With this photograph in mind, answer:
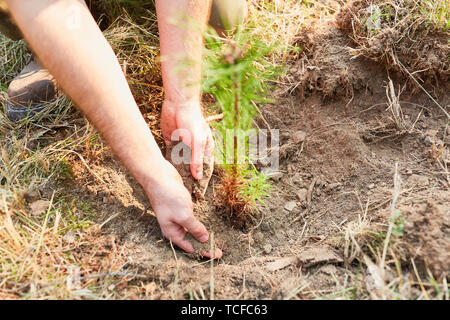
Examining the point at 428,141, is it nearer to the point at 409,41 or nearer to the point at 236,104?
the point at 409,41

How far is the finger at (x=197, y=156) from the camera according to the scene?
5.80 feet

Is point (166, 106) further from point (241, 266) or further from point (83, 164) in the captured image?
point (241, 266)

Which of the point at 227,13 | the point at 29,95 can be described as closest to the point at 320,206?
the point at 227,13

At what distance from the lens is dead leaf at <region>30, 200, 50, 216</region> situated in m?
1.65

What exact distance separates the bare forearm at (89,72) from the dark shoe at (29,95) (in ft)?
2.34

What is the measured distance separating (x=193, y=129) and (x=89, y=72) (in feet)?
1.79

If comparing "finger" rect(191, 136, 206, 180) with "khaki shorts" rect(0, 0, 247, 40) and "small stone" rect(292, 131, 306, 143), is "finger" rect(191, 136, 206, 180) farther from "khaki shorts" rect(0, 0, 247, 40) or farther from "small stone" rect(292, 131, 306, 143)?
"khaki shorts" rect(0, 0, 247, 40)

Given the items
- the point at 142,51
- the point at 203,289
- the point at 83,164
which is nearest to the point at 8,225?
the point at 83,164

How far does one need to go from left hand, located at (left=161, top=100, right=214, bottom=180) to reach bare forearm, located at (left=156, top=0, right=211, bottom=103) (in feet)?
0.14

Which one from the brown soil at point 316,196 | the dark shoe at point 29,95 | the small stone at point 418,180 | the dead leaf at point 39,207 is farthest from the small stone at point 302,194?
the dark shoe at point 29,95

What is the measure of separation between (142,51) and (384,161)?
60.9 inches

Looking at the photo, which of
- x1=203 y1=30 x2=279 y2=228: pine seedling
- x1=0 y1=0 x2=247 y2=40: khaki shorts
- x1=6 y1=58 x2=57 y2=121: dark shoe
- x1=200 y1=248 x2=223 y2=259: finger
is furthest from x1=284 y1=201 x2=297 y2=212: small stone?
x1=6 y1=58 x2=57 y2=121: dark shoe

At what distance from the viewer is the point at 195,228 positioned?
1.60 metres
